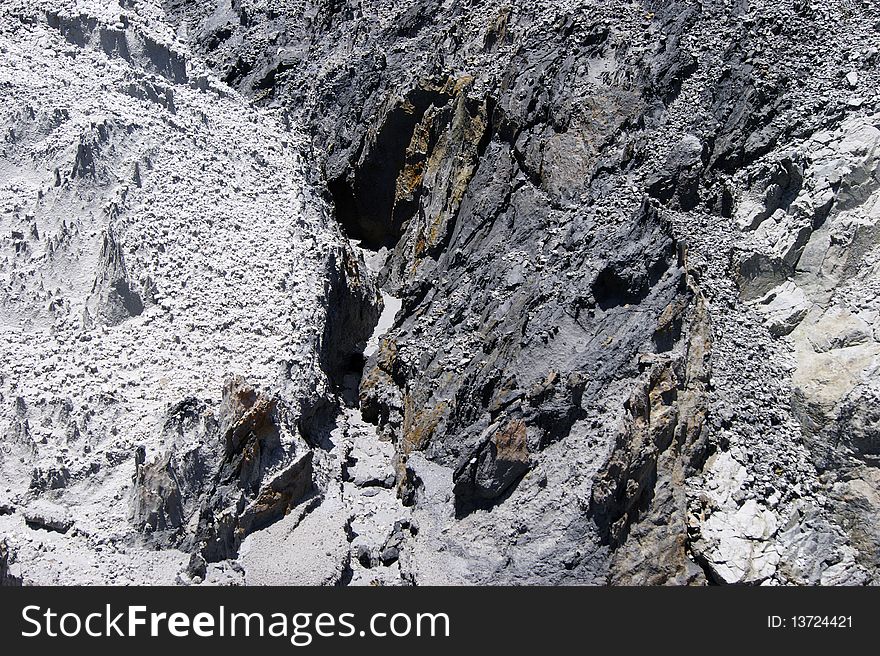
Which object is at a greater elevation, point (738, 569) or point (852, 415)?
point (852, 415)

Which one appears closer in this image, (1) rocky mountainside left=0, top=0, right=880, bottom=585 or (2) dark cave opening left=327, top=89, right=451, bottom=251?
(1) rocky mountainside left=0, top=0, right=880, bottom=585

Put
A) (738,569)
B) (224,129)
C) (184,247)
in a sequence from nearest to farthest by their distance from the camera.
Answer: (738,569) < (184,247) < (224,129)

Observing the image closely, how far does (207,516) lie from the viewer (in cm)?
1766

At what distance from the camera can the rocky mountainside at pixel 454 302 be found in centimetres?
1748

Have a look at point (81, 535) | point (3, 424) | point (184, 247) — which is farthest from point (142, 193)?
point (81, 535)

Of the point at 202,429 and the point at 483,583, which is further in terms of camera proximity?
the point at 202,429

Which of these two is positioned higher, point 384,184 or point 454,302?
point 384,184

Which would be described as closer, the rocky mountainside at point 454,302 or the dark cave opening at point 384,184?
the rocky mountainside at point 454,302

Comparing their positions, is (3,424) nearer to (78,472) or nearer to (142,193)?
(78,472)

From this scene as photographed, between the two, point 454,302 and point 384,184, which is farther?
point 384,184

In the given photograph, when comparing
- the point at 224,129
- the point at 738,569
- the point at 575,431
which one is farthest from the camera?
the point at 224,129

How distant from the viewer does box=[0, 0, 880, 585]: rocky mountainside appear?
1748cm

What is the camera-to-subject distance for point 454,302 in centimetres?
2164

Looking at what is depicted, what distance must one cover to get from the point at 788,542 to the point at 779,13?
37.0 ft
